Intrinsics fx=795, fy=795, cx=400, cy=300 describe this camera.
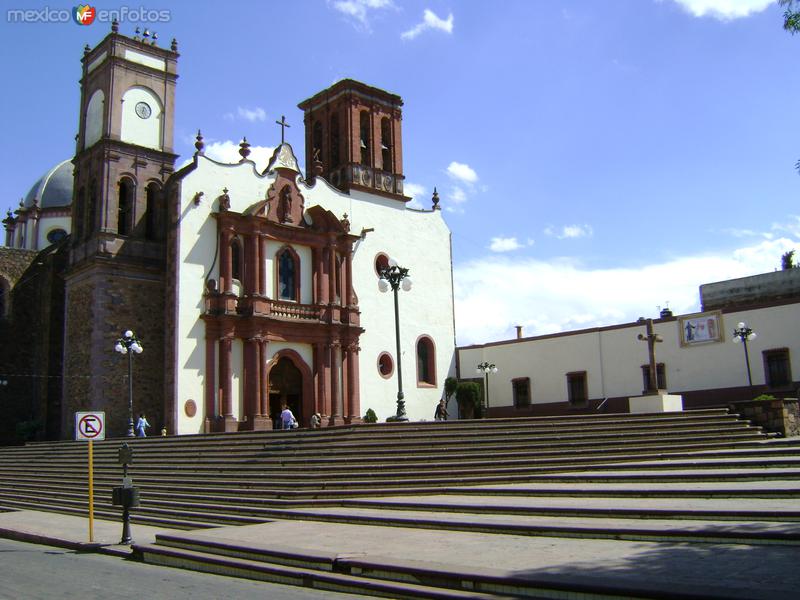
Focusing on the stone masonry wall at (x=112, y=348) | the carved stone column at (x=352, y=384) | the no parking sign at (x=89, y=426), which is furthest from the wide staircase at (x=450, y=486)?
the carved stone column at (x=352, y=384)

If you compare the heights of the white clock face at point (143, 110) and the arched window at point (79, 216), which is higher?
the white clock face at point (143, 110)

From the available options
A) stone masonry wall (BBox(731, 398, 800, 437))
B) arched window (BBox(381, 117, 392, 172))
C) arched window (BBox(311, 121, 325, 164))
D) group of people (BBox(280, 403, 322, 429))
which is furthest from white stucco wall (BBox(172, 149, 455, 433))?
stone masonry wall (BBox(731, 398, 800, 437))

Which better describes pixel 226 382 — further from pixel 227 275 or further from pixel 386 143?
pixel 386 143

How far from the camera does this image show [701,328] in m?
32.2

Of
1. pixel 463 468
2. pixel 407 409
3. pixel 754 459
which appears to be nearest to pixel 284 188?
pixel 407 409

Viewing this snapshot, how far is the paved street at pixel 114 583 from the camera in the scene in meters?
8.70

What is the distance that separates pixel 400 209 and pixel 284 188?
21.5 feet

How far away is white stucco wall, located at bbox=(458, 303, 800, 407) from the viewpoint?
30.5 meters

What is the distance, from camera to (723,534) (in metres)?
9.10

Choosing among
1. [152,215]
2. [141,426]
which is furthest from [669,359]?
[152,215]

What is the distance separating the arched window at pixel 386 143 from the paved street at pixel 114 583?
2765cm

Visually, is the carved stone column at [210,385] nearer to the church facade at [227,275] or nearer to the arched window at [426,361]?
the church facade at [227,275]

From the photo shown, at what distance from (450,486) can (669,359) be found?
20.3 meters

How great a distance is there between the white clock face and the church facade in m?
0.04
